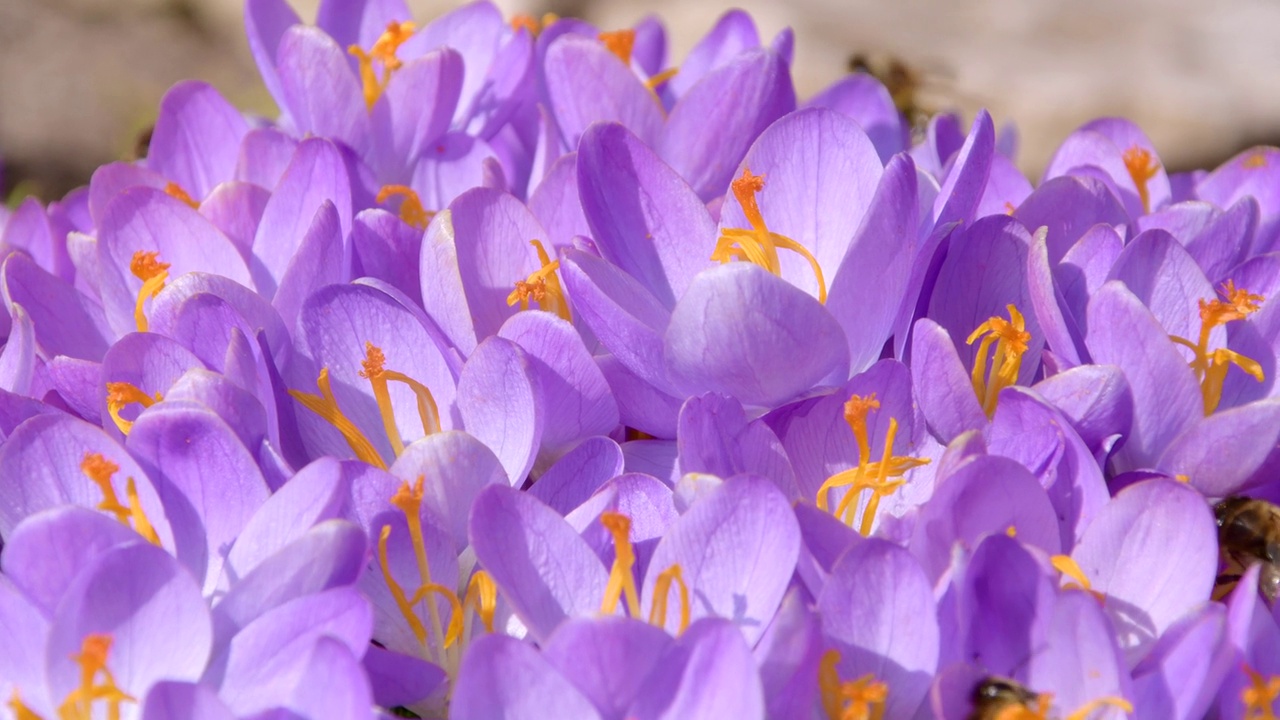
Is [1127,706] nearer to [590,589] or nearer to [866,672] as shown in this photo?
[866,672]

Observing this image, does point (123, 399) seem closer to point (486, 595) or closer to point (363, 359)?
point (363, 359)

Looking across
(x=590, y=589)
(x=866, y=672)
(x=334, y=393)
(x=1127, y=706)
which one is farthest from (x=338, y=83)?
(x=1127, y=706)

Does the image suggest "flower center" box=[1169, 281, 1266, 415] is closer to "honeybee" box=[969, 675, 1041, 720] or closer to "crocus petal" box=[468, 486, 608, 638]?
"honeybee" box=[969, 675, 1041, 720]

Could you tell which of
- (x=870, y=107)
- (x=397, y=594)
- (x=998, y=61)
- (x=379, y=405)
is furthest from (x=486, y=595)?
(x=998, y=61)

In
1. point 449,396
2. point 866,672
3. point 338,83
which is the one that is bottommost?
point 866,672

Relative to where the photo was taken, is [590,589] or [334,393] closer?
[590,589]

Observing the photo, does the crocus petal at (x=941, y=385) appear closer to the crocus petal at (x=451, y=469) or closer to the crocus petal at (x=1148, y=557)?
the crocus petal at (x=1148, y=557)
